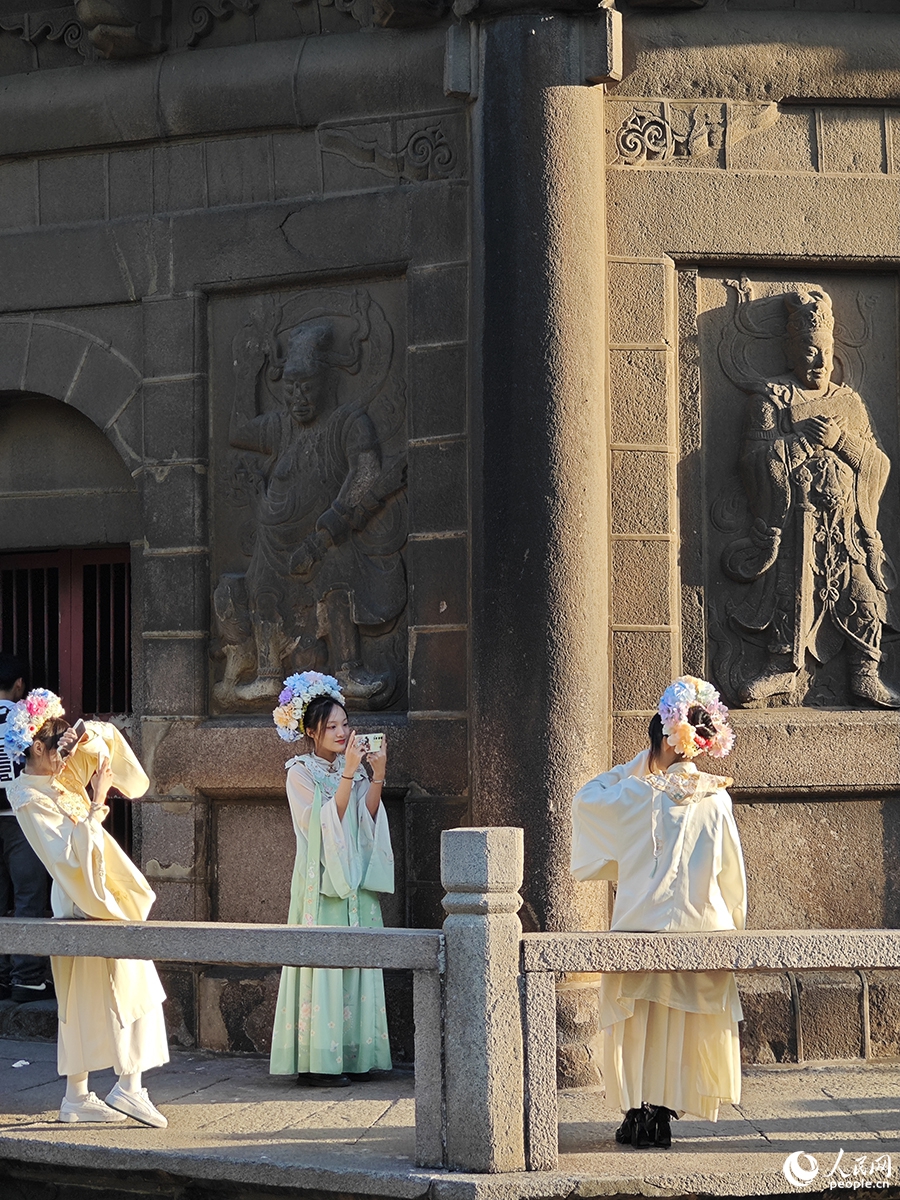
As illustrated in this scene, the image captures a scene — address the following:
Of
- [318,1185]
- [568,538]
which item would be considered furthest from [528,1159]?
[568,538]

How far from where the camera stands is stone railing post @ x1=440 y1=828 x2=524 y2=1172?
5.39 meters

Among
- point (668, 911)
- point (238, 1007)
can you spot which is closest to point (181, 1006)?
point (238, 1007)

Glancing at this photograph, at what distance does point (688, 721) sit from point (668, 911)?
745 millimetres

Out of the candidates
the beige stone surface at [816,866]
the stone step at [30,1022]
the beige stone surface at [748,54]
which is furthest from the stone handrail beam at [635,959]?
the beige stone surface at [748,54]

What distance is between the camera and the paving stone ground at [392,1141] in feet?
17.8

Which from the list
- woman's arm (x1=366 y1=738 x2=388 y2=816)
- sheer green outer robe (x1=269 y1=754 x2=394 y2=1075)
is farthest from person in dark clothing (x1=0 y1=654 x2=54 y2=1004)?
Answer: woman's arm (x1=366 y1=738 x2=388 y2=816)

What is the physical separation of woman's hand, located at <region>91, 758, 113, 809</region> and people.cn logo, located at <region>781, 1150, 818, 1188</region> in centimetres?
314

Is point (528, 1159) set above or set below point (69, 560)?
below

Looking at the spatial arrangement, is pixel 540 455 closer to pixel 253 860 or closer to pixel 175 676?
pixel 175 676

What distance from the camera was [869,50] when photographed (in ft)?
24.7

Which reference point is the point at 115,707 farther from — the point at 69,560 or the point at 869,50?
the point at 869,50

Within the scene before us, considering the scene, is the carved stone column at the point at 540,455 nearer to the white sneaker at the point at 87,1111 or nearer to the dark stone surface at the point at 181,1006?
the dark stone surface at the point at 181,1006

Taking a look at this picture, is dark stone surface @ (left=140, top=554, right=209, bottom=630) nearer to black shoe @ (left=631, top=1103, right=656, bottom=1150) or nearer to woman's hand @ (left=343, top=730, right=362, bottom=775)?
woman's hand @ (left=343, top=730, right=362, bottom=775)

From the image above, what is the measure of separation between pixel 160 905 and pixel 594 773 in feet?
7.95
